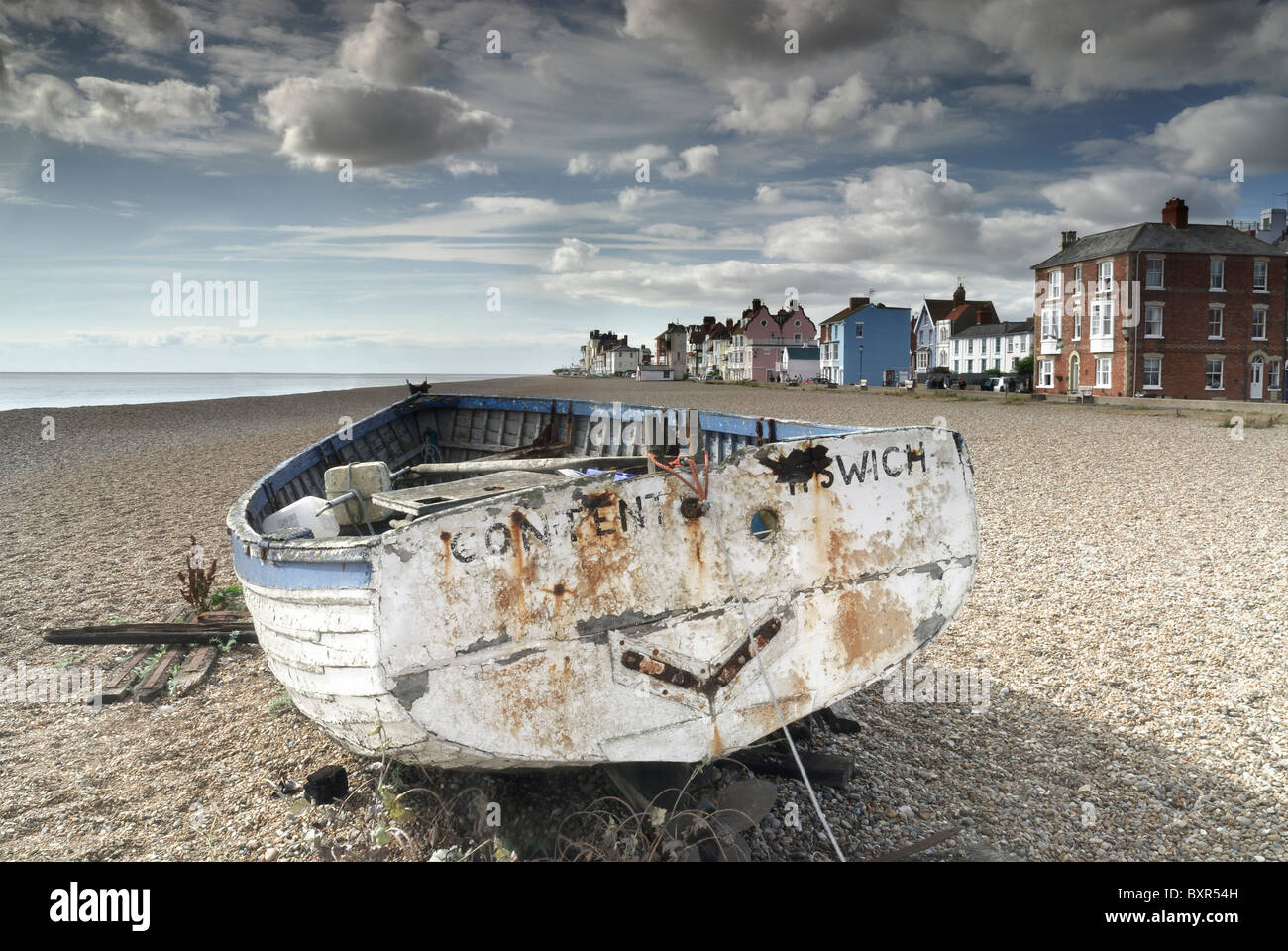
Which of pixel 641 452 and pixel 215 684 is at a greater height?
pixel 641 452

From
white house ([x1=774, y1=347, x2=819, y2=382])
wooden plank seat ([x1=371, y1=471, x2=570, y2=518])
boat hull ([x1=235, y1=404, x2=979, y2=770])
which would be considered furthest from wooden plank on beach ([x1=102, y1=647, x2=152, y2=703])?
white house ([x1=774, y1=347, x2=819, y2=382])

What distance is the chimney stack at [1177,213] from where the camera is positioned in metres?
41.2

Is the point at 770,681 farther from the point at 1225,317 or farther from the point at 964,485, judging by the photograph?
the point at 1225,317

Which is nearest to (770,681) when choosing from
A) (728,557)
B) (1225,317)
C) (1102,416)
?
(728,557)

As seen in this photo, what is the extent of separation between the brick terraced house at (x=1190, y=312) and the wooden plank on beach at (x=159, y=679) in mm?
43791

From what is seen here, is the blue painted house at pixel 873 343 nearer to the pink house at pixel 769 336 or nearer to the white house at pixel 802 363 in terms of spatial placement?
the white house at pixel 802 363

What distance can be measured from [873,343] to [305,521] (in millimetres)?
71651

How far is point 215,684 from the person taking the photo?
6.48 metres

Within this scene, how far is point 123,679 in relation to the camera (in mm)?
Result: 6496

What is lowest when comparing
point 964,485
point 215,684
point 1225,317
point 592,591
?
point 215,684

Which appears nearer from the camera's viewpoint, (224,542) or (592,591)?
(592,591)

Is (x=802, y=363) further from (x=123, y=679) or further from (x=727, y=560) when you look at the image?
(x=727, y=560)

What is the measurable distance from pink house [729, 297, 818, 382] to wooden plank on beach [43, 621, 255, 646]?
86036mm

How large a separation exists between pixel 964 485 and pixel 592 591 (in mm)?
2210
